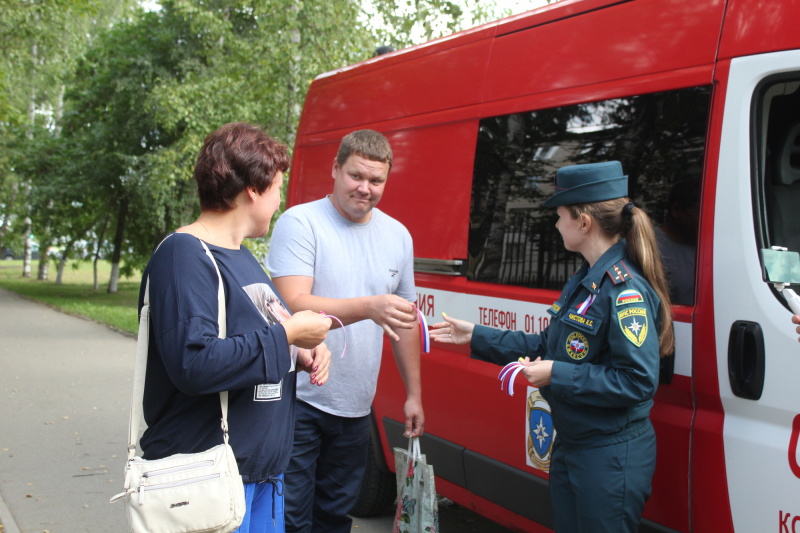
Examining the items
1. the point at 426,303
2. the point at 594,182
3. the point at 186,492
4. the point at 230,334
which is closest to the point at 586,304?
the point at 594,182

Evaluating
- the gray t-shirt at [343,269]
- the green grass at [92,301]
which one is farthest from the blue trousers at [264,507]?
the green grass at [92,301]

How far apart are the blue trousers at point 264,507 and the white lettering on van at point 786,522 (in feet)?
4.77

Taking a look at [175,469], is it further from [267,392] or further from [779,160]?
[779,160]

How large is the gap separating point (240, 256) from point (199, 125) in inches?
488

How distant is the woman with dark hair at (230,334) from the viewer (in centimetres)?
192

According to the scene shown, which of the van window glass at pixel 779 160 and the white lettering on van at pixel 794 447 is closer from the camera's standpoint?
the white lettering on van at pixel 794 447

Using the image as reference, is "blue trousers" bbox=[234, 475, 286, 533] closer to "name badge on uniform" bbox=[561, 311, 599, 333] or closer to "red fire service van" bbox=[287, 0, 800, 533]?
"name badge on uniform" bbox=[561, 311, 599, 333]

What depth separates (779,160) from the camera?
2520 millimetres

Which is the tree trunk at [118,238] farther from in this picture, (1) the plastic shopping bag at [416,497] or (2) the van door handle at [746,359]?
(2) the van door handle at [746,359]

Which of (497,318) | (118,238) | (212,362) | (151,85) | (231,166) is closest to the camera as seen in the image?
(212,362)

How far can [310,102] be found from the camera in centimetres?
513

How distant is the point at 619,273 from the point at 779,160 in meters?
0.65

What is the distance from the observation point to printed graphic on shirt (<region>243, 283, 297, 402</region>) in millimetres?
2127

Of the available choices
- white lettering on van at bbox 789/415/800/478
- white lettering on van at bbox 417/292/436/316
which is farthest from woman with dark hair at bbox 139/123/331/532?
white lettering on van at bbox 417/292/436/316
